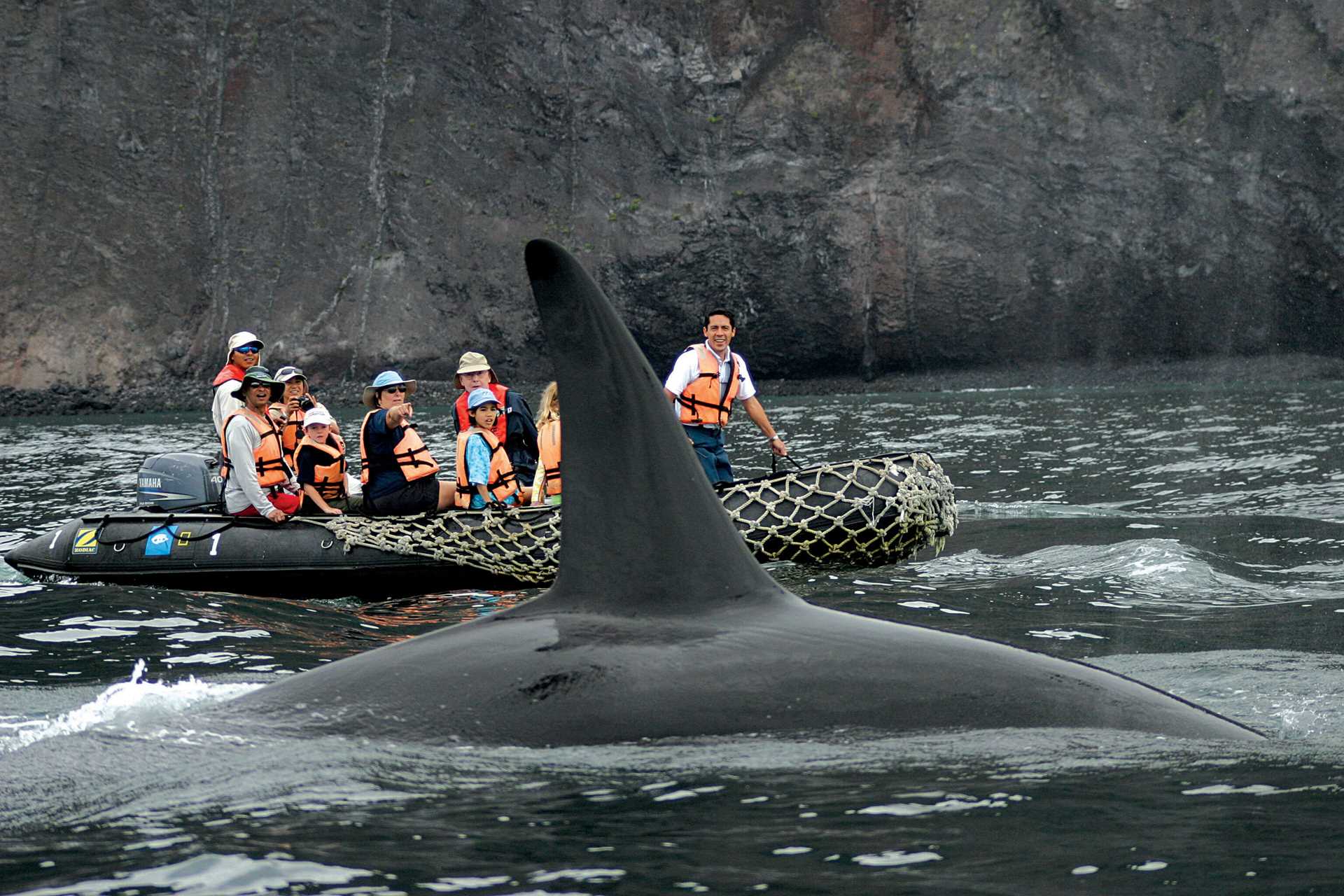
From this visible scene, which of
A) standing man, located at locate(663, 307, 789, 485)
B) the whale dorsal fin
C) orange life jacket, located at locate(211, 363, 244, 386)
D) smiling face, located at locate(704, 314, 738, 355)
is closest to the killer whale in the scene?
the whale dorsal fin

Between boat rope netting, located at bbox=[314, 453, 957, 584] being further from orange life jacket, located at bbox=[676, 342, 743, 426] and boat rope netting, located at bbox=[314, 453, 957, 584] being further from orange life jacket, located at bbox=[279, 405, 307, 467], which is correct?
orange life jacket, located at bbox=[279, 405, 307, 467]

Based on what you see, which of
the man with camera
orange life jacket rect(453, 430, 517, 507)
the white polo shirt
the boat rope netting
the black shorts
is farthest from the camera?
the white polo shirt

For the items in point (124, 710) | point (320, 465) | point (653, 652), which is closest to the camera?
point (653, 652)

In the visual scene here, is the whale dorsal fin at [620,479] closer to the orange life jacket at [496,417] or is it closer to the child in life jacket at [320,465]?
the orange life jacket at [496,417]

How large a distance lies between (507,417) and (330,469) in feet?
5.68

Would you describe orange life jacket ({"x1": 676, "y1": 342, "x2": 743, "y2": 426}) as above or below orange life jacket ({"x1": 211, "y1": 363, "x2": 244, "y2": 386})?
below

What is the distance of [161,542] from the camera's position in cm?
1199

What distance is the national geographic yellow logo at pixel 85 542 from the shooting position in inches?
476

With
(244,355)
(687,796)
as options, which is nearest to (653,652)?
(687,796)

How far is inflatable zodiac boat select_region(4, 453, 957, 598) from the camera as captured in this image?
11625mm

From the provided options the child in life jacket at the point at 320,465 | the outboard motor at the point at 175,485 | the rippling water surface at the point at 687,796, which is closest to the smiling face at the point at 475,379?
the child in life jacket at the point at 320,465

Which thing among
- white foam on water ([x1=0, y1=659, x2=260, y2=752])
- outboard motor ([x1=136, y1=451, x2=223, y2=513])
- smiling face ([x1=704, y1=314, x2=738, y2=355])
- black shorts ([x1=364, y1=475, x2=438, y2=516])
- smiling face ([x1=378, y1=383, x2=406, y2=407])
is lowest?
white foam on water ([x1=0, y1=659, x2=260, y2=752])

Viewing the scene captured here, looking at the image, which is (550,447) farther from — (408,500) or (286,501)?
(286,501)

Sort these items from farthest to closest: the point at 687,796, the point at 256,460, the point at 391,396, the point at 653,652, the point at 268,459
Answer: the point at 391,396
the point at 268,459
the point at 256,460
the point at 653,652
the point at 687,796
